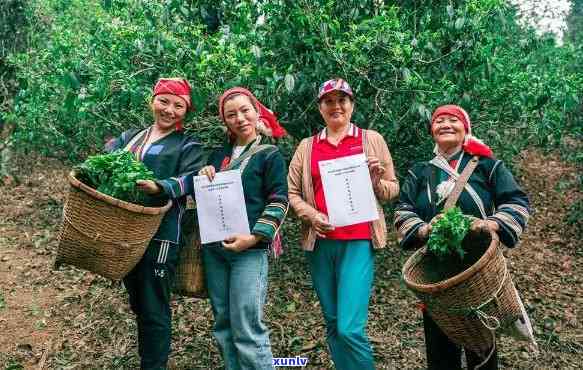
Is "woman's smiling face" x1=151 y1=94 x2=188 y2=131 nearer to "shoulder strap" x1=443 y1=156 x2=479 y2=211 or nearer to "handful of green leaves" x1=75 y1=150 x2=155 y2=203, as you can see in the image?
"handful of green leaves" x1=75 y1=150 x2=155 y2=203

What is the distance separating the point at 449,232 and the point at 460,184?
36cm

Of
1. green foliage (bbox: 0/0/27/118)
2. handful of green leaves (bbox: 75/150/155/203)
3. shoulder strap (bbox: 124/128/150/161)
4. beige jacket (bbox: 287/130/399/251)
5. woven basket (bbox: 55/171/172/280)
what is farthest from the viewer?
green foliage (bbox: 0/0/27/118)

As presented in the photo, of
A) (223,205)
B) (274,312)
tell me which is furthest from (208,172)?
(274,312)

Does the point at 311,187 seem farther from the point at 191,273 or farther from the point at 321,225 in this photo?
the point at 191,273

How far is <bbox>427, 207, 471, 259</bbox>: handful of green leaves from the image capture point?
8.56 feet

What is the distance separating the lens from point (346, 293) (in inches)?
119

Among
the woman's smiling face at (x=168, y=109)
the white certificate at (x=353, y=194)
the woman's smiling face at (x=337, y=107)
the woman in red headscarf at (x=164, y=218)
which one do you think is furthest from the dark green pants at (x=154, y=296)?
the woman's smiling face at (x=337, y=107)

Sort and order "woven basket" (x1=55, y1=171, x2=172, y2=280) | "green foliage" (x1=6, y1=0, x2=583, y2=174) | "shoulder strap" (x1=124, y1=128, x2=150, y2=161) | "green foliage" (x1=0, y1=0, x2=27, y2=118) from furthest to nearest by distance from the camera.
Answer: "green foliage" (x1=0, y1=0, x2=27, y2=118) → "green foliage" (x1=6, y1=0, x2=583, y2=174) → "shoulder strap" (x1=124, y1=128, x2=150, y2=161) → "woven basket" (x1=55, y1=171, x2=172, y2=280)

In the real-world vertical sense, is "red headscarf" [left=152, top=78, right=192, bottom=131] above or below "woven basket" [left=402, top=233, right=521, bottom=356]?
above

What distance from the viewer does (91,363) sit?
171 inches

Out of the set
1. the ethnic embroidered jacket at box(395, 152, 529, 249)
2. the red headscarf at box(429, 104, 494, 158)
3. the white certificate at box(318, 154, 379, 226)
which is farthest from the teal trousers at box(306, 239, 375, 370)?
the red headscarf at box(429, 104, 494, 158)

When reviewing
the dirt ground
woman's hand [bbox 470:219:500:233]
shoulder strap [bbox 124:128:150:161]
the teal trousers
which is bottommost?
the dirt ground

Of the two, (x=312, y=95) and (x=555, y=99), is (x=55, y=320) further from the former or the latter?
(x=555, y=99)

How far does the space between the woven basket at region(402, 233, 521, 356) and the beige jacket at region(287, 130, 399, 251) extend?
1.71 feet
